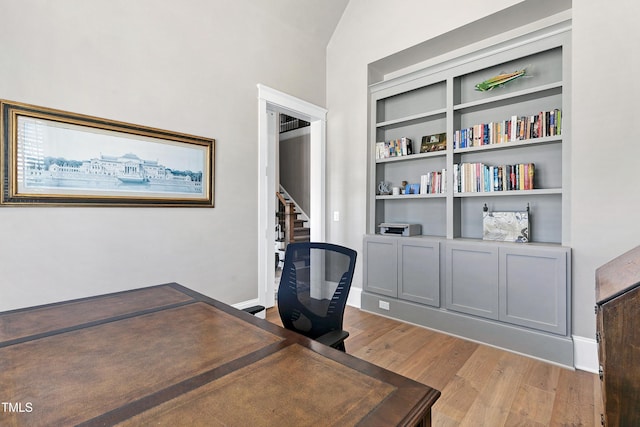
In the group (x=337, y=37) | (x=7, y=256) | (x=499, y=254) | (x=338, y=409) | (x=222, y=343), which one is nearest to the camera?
(x=338, y=409)

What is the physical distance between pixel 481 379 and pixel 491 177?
5.69 feet

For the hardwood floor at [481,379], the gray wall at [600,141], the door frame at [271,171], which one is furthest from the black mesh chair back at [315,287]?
the gray wall at [600,141]

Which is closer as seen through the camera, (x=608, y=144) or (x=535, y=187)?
(x=608, y=144)

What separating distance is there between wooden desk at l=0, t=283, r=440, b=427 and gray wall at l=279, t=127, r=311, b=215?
20.1 ft

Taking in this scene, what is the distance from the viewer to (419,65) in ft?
12.2

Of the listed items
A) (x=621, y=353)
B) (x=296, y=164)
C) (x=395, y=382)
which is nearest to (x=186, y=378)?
(x=395, y=382)

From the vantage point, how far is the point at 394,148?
3.68 m

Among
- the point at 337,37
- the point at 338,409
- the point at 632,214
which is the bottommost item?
the point at 338,409

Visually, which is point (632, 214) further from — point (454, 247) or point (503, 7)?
point (503, 7)

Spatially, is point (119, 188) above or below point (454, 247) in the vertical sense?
above

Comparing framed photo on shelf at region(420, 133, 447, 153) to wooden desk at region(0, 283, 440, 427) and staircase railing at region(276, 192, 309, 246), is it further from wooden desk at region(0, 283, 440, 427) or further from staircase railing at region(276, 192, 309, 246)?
staircase railing at region(276, 192, 309, 246)

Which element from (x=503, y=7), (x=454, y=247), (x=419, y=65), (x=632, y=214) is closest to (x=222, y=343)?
(x=454, y=247)

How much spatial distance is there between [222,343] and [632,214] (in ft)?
9.28

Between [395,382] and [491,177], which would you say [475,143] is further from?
[395,382]
